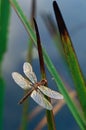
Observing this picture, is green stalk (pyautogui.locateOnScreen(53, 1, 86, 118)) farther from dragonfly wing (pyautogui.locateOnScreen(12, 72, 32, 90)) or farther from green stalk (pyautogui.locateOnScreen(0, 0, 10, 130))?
green stalk (pyautogui.locateOnScreen(0, 0, 10, 130))

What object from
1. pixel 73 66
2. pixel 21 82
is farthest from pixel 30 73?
pixel 73 66

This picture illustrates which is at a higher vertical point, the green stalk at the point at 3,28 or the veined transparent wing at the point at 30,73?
the green stalk at the point at 3,28

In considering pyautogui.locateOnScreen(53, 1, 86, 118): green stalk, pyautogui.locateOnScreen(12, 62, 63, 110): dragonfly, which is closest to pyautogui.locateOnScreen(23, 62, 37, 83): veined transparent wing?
pyautogui.locateOnScreen(12, 62, 63, 110): dragonfly

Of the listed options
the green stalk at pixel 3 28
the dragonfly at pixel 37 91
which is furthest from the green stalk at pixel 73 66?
the green stalk at pixel 3 28

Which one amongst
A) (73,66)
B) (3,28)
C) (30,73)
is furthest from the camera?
(3,28)

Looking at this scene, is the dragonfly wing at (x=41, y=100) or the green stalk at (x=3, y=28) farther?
the green stalk at (x=3, y=28)

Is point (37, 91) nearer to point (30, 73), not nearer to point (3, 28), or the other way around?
point (30, 73)

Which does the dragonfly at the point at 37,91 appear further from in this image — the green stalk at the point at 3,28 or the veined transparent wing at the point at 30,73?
the green stalk at the point at 3,28

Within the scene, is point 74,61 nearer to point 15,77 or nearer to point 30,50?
point 15,77
